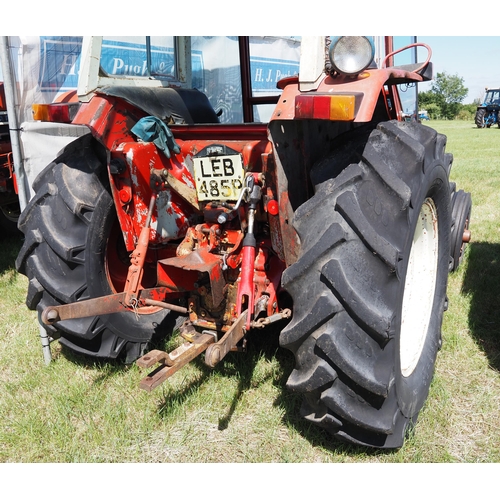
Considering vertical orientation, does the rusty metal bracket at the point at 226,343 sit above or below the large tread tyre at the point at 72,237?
below

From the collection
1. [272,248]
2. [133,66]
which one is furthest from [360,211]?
[133,66]

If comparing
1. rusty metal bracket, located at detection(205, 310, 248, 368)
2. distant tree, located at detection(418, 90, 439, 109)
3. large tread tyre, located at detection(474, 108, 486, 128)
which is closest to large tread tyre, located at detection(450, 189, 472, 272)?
rusty metal bracket, located at detection(205, 310, 248, 368)

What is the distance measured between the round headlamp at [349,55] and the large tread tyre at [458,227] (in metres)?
2.36

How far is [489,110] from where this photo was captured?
30828mm

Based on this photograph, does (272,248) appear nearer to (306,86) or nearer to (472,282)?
(306,86)

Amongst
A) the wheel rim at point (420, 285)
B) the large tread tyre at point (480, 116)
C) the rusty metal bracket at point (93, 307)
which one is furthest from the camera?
the large tread tyre at point (480, 116)

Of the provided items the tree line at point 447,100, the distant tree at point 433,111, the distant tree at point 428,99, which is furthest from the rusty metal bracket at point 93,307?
the distant tree at point 433,111

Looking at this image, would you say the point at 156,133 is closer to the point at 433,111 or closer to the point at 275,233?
the point at 275,233

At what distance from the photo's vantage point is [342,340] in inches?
78.1

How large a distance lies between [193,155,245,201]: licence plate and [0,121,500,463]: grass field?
1055mm

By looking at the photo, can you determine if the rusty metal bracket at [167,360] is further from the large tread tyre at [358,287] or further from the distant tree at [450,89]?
the distant tree at [450,89]

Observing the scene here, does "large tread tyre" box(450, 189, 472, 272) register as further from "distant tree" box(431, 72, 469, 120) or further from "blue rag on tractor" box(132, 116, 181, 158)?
"distant tree" box(431, 72, 469, 120)

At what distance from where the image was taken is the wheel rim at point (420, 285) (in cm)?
274

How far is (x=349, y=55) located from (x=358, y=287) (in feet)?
3.08
